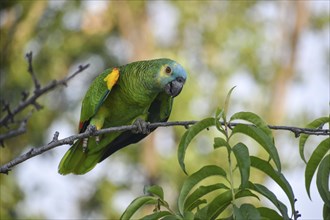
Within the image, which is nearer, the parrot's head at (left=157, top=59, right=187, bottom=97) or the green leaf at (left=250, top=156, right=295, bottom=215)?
the green leaf at (left=250, top=156, right=295, bottom=215)

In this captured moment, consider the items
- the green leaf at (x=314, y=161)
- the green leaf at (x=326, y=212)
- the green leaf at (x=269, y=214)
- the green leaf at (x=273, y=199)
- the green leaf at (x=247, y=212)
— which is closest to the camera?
the green leaf at (x=247, y=212)

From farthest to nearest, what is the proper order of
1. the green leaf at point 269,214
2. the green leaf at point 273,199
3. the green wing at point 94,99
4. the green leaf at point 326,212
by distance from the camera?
the green wing at point 94,99 < the green leaf at point 326,212 < the green leaf at point 269,214 < the green leaf at point 273,199

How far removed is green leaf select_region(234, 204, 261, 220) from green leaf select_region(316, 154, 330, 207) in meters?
0.44

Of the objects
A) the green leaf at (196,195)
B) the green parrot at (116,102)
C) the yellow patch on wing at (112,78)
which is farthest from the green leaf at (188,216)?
the yellow patch on wing at (112,78)

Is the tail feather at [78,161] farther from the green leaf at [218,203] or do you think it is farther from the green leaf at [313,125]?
the green leaf at [218,203]

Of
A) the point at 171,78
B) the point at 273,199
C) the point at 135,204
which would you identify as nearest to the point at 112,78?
the point at 171,78

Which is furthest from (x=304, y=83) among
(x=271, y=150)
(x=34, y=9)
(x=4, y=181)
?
(x=271, y=150)

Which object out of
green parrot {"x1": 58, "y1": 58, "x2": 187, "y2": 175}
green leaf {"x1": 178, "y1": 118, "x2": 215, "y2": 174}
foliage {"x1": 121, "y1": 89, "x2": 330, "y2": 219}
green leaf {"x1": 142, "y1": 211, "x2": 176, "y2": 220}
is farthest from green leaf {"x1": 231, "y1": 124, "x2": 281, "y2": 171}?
green parrot {"x1": 58, "y1": 58, "x2": 187, "y2": 175}

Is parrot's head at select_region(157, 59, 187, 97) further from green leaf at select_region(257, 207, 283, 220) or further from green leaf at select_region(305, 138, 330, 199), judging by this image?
green leaf at select_region(257, 207, 283, 220)

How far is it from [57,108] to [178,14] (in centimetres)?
384

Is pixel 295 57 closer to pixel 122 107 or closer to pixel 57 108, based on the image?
pixel 57 108

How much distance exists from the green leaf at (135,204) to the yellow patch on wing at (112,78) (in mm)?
1916

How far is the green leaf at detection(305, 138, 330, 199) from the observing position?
230cm

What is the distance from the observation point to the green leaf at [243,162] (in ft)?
6.32
